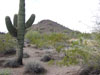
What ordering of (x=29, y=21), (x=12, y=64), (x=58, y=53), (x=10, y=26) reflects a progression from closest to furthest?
(x=10, y=26)
(x=12, y=64)
(x=58, y=53)
(x=29, y=21)

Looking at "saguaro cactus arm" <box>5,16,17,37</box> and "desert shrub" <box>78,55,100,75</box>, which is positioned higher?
"saguaro cactus arm" <box>5,16,17,37</box>

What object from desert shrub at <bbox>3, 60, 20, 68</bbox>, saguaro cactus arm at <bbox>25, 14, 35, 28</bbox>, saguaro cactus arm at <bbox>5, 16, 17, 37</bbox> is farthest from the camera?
saguaro cactus arm at <bbox>25, 14, 35, 28</bbox>

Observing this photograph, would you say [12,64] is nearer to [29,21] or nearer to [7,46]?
[29,21]

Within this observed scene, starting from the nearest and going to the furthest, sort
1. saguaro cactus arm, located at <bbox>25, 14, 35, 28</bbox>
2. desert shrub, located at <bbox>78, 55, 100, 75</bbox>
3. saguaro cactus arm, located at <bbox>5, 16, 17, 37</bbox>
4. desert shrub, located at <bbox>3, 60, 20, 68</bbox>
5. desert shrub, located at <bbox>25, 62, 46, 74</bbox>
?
desert shrub, located at <bbox>78, 55, 100, 75</bbox>, desert shrub, located at <bbox>25, 62, 46, 74</bbox>, saguaro cactus arm, located at <bbox>5, 16, 17, 37</bbox>, desert shrub, located at <bbox>3, 60, 20, 68</bbox>, saguaro cactus arm, located at <bbox>25, 14, 35, 28</bbox>

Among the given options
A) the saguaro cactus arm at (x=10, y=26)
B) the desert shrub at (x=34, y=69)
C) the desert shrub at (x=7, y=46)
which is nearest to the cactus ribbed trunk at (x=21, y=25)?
the saguaro cactus arm at (x=10, y=26)

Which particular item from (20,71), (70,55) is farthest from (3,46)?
(70,55)

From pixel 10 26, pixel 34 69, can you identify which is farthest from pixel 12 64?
pixel 10 26

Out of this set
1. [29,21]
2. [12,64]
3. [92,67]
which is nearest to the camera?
[92,67]

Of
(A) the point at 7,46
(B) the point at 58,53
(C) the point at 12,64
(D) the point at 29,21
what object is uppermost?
(D) the point at 29,21

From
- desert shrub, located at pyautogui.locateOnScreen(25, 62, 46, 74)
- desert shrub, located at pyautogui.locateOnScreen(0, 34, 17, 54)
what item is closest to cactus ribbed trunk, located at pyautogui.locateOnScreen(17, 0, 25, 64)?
desert shrub, located at pyautogui.locateOnScreen(25, 62, 46, 74)

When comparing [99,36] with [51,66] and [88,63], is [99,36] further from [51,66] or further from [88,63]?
[51,66]

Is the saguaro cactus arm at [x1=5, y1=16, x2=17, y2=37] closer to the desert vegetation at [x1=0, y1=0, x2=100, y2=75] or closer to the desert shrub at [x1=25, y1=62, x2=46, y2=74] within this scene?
the desert vegetation at [x1=0, y1=0, x2=100, y2=75]

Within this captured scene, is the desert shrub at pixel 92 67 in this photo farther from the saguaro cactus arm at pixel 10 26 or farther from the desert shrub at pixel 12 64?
the saguaro cactus arm at pixel 10 26

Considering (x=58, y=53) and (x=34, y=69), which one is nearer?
(x=34, y=69)
